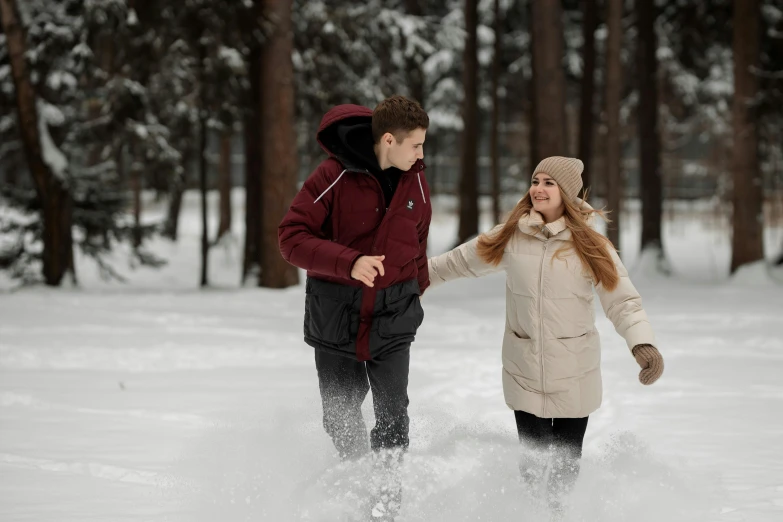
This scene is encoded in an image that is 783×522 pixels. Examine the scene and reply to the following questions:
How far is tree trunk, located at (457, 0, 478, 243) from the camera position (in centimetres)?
2184

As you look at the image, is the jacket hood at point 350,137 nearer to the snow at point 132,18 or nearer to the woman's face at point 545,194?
the woman's face at point 545,194

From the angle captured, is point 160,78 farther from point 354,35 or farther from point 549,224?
point 549,224

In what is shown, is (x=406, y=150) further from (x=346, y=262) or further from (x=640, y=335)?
(x=640, y=335)

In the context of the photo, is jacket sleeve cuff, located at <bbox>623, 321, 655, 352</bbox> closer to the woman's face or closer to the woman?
the woman

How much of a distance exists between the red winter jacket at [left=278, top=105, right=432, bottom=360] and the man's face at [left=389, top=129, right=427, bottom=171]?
9cm

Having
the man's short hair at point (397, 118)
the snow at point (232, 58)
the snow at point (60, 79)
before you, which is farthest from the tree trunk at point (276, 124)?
the man's short hair at point (397, 118)

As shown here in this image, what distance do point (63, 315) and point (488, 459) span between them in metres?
8.54

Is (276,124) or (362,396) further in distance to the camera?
(276,124)

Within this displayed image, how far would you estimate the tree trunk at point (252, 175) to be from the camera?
15.6 m

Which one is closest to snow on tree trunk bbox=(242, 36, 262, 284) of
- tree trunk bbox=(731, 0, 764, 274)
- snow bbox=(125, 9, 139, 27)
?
snow bbox=(125, 9, 139, 27)

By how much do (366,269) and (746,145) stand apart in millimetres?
14457

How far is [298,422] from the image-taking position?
5.17m

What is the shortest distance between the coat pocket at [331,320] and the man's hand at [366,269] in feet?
0.96

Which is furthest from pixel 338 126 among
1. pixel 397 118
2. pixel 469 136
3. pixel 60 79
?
pixel 469 136
